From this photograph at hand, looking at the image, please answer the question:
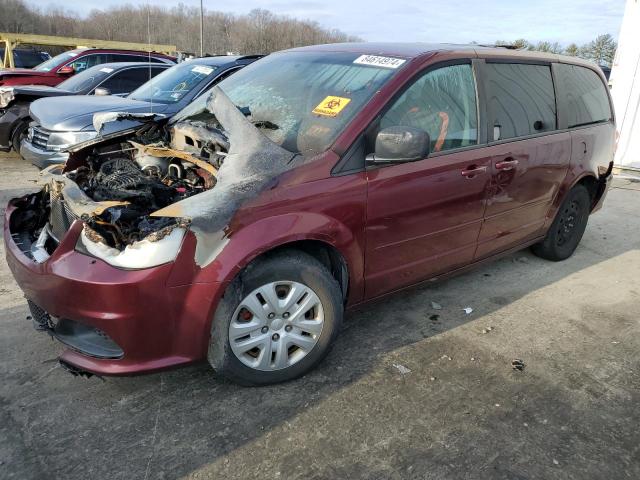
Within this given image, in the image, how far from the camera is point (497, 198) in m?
3.58

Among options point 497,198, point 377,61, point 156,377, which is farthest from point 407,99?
point 156,377

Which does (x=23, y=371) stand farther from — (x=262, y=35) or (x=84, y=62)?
(x=262, y=35)

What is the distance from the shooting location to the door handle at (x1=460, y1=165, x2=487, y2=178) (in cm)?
326

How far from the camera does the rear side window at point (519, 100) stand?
3504 mm

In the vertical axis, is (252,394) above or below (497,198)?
below

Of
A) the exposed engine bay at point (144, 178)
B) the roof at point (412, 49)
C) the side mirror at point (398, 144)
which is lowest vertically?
the exposed engine bay at point (144, 178)

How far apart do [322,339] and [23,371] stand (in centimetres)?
164

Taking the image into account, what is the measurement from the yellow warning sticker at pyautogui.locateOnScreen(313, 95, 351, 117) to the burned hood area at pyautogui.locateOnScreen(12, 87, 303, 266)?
1.31 feet

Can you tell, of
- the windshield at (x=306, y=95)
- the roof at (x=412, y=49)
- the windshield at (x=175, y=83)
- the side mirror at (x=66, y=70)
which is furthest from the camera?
the side mirror at (x=66, y=70)

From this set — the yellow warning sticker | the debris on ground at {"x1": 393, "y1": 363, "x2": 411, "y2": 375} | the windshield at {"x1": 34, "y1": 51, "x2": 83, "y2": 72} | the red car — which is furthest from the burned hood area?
the windshield at {"x1": 34, "y1": 51, "x2": 83, "y2": 72}

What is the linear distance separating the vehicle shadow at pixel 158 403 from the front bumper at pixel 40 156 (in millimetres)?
2978

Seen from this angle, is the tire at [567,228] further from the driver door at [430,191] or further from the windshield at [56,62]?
the windshield at [56,62]

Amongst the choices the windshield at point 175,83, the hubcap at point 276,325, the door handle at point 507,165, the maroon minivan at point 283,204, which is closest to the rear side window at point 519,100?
the maroon minivan at point 283,204

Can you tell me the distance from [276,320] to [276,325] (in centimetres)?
3
